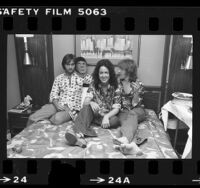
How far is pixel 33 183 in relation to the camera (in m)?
0.92

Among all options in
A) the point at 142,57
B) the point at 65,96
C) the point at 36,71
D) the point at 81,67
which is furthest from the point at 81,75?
the point at 142,57

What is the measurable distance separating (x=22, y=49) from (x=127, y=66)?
0.61 m

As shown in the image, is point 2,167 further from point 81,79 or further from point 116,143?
point 81,79

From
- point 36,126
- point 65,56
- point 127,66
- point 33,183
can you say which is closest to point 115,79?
point 127,66

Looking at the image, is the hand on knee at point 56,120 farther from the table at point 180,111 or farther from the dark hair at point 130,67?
the table at point 180,111

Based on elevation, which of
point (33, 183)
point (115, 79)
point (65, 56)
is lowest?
point (33, 183)

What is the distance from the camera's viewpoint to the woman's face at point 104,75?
1.30 meters

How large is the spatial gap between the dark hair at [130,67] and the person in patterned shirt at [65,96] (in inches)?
10.2

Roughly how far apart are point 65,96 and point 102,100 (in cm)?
21

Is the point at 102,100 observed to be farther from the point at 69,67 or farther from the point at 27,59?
the point at 27,59

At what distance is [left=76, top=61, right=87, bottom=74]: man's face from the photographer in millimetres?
1306

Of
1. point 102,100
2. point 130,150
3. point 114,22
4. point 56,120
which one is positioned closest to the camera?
point 114,22

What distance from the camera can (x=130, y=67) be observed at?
134 centimetres

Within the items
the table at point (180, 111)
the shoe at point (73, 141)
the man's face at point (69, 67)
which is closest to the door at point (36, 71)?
the man's face at point (69, 67)
